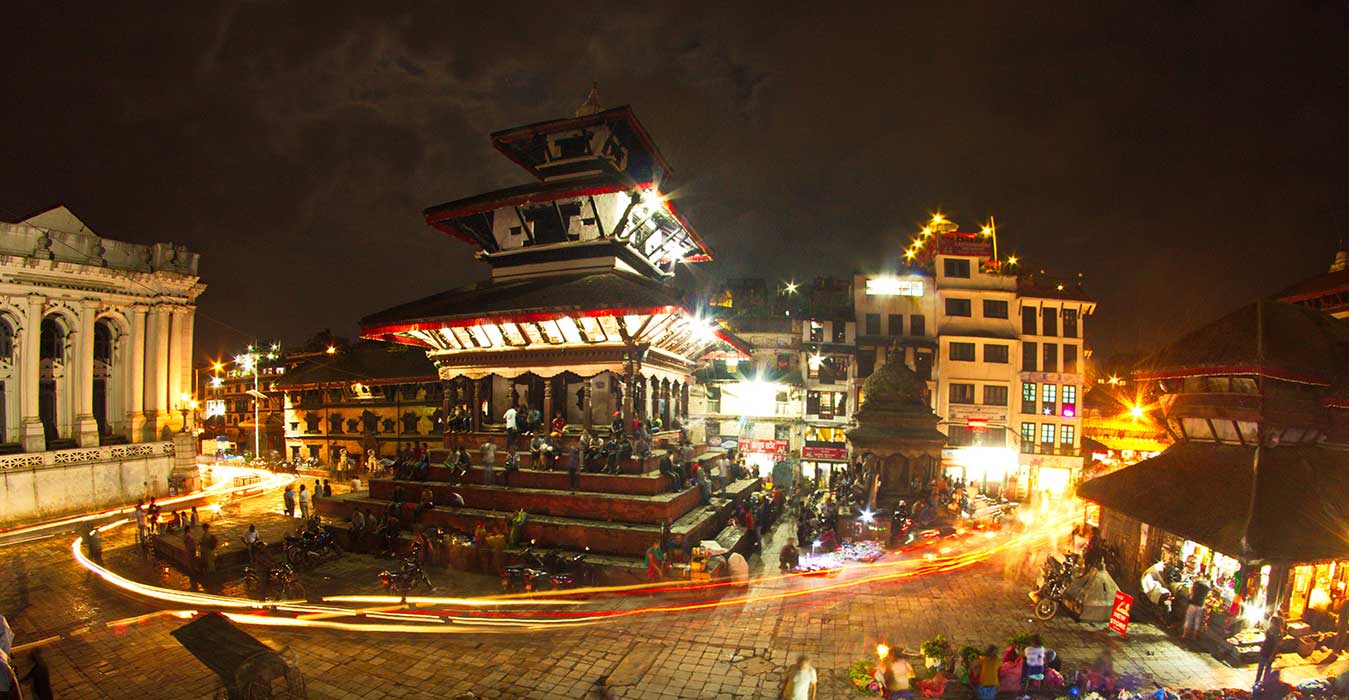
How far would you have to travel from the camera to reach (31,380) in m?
26.7

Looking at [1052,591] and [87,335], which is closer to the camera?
[1052,591]

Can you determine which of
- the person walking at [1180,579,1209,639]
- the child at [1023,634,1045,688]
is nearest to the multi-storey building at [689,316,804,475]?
the person walking at [1180,579,1209,639]

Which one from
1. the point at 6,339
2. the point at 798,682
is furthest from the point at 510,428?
the point at 6,339

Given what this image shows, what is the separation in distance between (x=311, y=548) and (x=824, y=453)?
27309mm

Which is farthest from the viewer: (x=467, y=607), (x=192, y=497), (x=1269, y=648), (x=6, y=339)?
(x=192, y=497)

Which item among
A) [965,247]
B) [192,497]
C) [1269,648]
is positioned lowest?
[192,497]

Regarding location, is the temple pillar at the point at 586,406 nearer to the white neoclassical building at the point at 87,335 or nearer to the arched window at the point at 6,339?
the white neoclassical building at the point at 87,335

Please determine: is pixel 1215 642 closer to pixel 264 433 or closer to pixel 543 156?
pixel 543 156

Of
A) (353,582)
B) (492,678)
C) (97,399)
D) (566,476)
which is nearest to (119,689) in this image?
(353,582)

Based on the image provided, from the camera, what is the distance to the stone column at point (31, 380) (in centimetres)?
2633

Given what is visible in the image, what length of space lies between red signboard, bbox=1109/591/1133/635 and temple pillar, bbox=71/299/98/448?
138 ft

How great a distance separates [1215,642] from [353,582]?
20.3 meters

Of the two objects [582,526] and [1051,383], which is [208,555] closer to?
[582,526]

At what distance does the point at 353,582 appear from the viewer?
51.3ft
